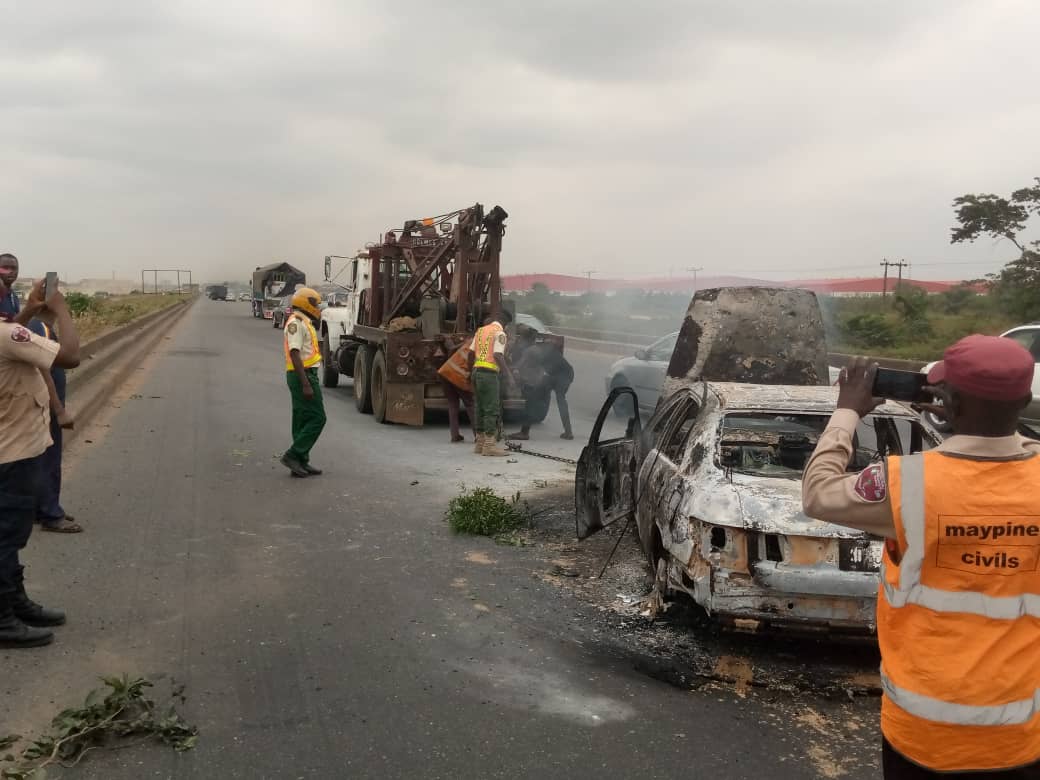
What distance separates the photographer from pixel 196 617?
5.06m

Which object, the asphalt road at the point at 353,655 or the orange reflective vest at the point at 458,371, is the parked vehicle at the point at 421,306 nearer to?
the orange reflective vest at the point at 458,371

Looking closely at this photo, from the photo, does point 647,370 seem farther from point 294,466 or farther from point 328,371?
point 328,371

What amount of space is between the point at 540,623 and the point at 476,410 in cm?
579

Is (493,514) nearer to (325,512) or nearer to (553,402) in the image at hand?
(325,512)

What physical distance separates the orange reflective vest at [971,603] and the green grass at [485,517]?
503 cm

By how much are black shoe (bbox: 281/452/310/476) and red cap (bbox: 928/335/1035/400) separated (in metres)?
7.56

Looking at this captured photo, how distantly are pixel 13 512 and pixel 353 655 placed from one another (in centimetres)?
179

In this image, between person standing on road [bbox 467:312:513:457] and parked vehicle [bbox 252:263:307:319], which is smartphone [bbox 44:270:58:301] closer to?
person standing on road [bbox 467:312:513:457]

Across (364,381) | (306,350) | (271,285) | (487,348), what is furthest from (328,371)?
(271,285)

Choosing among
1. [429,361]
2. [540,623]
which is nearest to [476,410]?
[429,361]

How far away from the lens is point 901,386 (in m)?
2.29

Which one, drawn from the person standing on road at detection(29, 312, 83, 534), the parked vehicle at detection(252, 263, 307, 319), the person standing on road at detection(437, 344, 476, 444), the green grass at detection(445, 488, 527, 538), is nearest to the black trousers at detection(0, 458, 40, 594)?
the person standing on road at detection(29, 312, 83, 534)

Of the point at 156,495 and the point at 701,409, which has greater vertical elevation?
the point at 701,409

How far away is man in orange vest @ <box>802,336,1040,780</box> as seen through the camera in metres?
2.01
